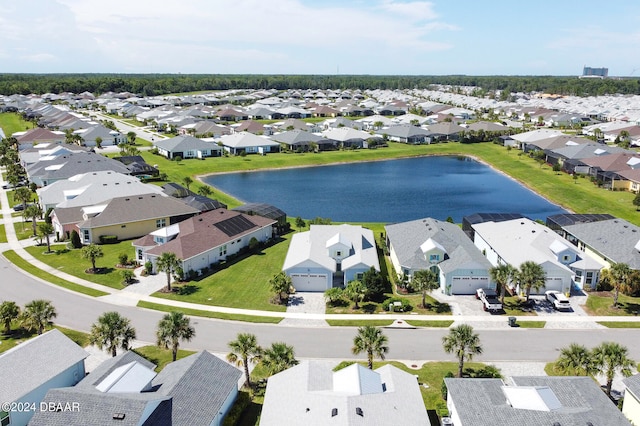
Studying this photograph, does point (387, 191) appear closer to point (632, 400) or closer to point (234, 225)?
point (234, 225)

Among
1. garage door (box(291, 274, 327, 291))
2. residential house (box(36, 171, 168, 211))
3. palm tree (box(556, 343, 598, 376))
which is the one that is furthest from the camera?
residential house (box(36, 171, 168, 211))

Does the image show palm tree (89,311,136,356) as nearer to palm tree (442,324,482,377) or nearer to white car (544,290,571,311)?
palm tree (442,324,482,377)

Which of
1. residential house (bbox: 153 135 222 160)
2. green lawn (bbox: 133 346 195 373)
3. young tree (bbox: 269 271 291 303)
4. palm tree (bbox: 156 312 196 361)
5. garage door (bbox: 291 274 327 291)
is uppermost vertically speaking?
residential house (bbox: 153 135 222 160)

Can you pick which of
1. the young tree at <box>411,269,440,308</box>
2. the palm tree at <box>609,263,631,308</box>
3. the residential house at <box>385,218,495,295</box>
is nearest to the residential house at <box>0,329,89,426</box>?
the young tree at <box>411,269,440,308</box>

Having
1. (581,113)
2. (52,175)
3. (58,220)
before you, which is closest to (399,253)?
(58,220)

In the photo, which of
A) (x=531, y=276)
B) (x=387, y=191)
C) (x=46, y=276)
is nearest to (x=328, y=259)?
(x=531, y=276)
